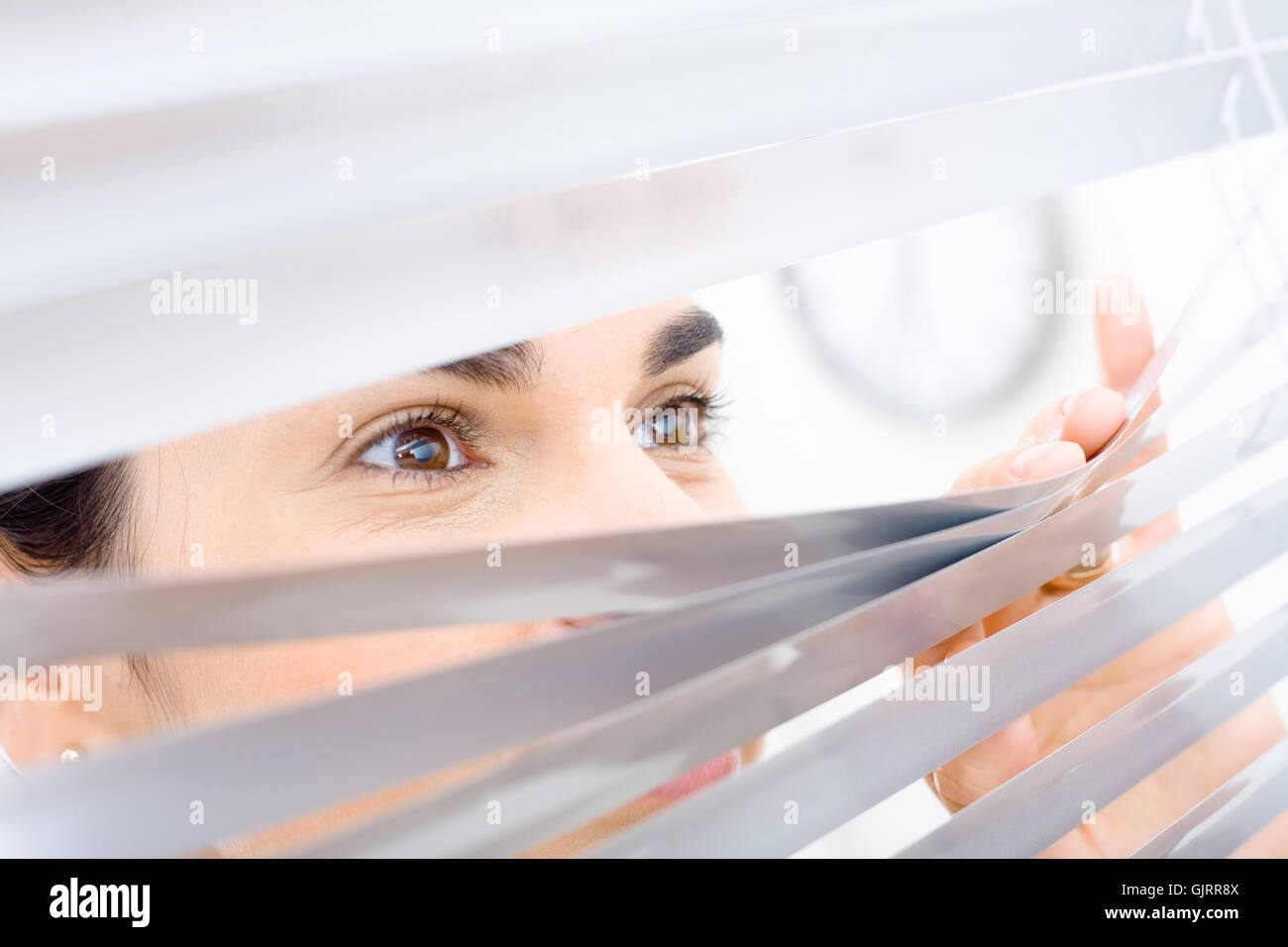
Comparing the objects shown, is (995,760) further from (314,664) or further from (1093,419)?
(314,664)

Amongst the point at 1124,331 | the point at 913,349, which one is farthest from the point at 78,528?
the point at 913,349

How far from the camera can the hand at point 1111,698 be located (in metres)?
0.72

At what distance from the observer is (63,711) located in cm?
70

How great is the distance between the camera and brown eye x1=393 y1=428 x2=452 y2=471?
70cm

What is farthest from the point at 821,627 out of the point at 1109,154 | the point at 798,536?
the point at 1109,154

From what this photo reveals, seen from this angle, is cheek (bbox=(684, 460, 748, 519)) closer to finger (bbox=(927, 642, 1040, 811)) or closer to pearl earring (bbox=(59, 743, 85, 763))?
finger (bbox=(927, 642, 1040, 811))

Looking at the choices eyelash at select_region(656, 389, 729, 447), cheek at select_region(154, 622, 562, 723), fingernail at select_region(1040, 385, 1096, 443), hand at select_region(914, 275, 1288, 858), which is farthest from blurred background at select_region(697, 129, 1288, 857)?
cheek at select_region(154, 622, 562, 723)

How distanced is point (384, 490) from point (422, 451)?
0.14ft

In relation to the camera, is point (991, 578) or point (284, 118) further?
point (991, 578)

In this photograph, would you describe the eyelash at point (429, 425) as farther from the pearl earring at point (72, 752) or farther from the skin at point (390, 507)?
the pearl earring at point (72, 752)

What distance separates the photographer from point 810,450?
5.12ft

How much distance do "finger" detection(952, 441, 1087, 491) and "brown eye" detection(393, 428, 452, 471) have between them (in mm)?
419

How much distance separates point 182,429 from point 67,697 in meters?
0.50

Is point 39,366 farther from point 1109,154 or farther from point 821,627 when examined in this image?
point 1109,154
